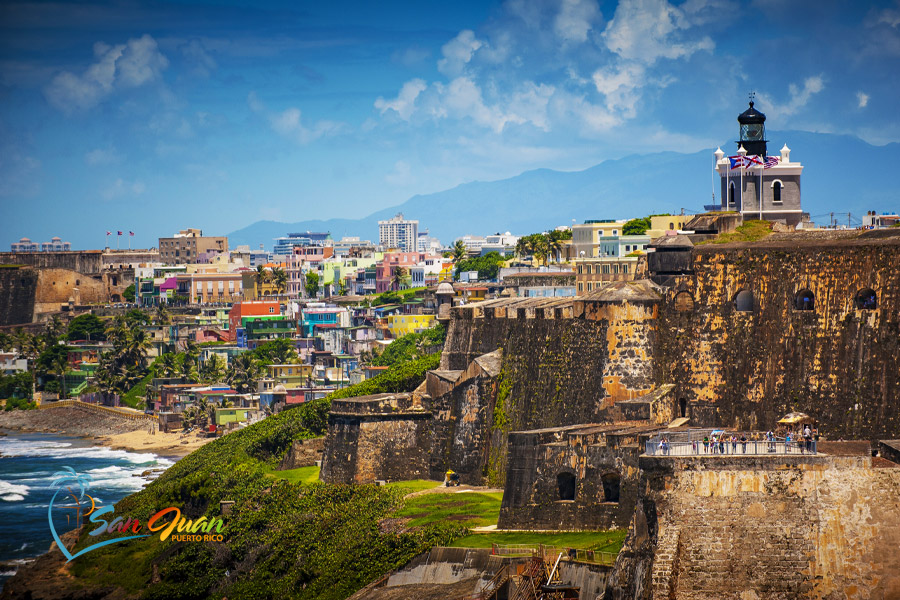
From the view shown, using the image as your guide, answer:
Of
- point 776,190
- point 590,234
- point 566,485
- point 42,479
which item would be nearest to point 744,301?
point 566,485

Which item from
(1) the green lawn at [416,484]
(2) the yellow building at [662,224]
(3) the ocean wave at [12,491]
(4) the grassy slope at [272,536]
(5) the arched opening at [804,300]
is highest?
(2) the yellow building at [662,224]

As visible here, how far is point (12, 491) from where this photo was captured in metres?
94.0

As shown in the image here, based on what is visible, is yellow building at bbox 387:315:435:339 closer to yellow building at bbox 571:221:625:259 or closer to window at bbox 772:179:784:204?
yellow building at bbox 571:221:625:259

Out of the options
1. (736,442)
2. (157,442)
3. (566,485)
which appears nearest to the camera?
(736,442)

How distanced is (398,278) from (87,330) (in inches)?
1584

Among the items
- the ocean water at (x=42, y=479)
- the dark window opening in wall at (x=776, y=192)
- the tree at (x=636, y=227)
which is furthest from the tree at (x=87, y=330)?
the dark window opening in wall at (x=776, y=192)

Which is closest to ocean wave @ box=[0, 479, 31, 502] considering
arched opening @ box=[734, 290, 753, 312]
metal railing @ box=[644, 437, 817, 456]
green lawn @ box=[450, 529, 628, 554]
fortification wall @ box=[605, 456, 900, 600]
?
green lawn @ box=[450, 529, 628, 554]

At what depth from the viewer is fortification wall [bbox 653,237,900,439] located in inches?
1563

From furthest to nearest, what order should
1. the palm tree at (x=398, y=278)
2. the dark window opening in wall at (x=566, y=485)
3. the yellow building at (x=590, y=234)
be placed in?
the palm tree at (x=398, y=278) < the yellow building at (x=590, y=234) < the dark window opening in wall at (x=566, y=485)

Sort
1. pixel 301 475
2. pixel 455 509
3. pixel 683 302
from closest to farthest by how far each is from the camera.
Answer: pixel 683 302 → pixel 455 509 → pixel 301 475

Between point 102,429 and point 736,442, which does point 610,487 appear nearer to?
point 736,442

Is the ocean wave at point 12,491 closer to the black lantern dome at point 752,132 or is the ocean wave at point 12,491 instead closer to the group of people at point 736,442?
the black lantern dome at point 752,132

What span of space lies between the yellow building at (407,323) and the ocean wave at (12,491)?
54677 millimetres

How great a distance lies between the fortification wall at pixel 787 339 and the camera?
130 feet
